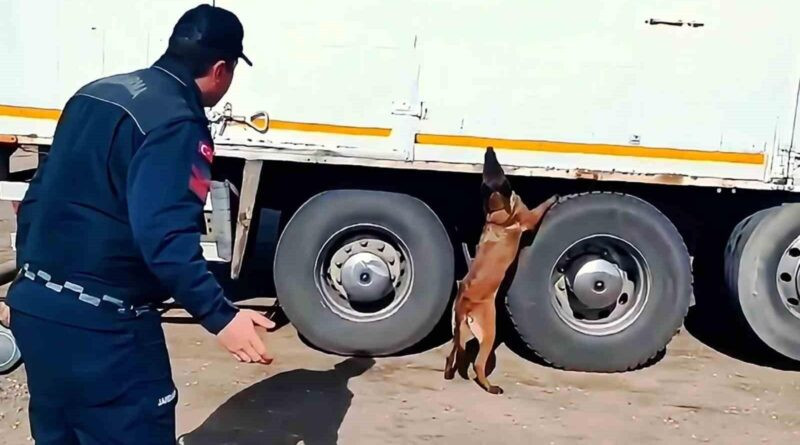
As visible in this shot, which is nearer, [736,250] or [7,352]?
[7,352]

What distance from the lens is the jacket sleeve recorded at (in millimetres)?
2643

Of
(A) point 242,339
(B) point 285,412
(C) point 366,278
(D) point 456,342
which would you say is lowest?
(B) point 285,412

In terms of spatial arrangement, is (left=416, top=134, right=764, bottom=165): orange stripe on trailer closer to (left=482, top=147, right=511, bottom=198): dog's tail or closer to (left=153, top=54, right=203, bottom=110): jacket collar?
(left=482, top=147, right=511, bottom=198): dog's tail

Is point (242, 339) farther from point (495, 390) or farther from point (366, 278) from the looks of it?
point (366, 278)

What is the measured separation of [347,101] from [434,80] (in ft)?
1.68

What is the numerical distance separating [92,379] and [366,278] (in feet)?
Result: 11.2

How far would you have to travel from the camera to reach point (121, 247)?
2818 mm

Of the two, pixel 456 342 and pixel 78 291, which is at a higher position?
pixel 78 291

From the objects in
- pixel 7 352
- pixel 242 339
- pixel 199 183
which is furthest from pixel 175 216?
pixel 7 352

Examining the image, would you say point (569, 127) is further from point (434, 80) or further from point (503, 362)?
point (503, 362)

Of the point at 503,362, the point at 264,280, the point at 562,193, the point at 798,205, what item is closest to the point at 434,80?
the point at 562,193

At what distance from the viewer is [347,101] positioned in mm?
5984

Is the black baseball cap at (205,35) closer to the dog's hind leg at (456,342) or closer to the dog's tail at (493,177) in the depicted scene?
the dog's tail at (493,177)

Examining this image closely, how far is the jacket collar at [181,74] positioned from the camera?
2.89 meters
